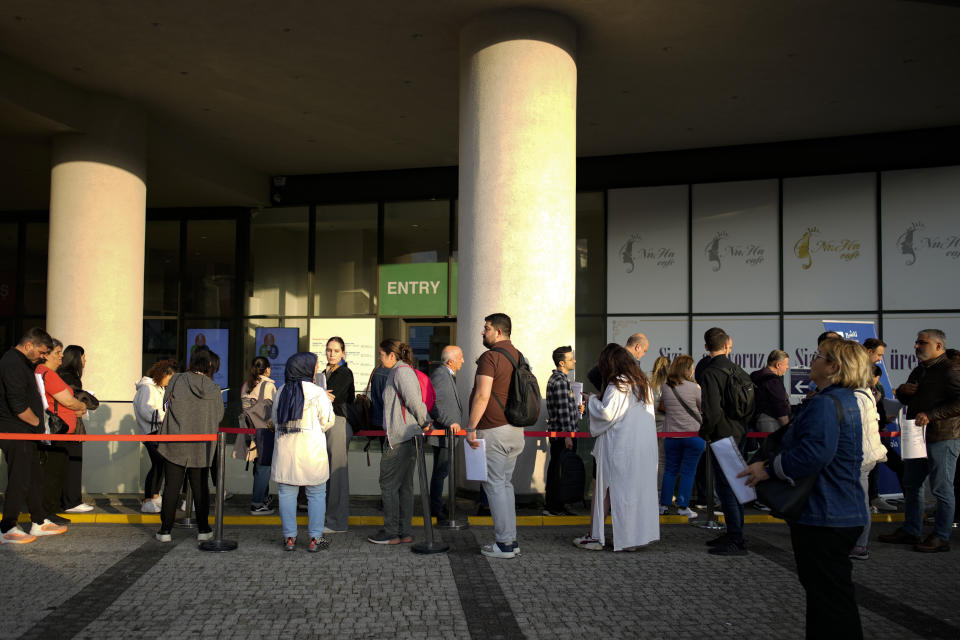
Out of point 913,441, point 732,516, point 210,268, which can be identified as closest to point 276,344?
point 210,268

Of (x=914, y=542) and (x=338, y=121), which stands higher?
(x=338, y=121)

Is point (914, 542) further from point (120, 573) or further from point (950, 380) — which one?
point (120, 573)

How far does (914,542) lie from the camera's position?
7402 mm

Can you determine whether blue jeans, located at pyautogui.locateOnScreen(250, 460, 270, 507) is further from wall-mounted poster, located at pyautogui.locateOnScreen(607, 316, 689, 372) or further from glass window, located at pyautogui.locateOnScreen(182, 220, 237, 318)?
glass window, located at pyautogui.locateOnScreen(182, 220, 237, 318)

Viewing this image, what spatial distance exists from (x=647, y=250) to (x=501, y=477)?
1075 centimetres

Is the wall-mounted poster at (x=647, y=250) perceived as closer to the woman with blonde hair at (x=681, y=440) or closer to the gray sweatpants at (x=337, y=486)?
the woman with blonde hair at (x=681, y=440)

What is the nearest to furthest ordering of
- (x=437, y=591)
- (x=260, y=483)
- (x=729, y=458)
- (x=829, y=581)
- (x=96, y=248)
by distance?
(x=829, y=581) → (x=729, y=458) → (x=437, y=591) → (x=260, y=483) → (x=96, y=248)

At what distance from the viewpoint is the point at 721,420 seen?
7.28 m

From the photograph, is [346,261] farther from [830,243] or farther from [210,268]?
[830,243]

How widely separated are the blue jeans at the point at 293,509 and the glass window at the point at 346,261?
38.2ft

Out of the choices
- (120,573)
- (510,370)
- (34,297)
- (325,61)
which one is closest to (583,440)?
(510,370)

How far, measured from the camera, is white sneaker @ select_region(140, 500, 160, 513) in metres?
9.10

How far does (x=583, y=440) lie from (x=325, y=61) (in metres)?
6.52

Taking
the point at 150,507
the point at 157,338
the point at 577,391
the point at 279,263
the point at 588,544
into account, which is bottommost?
the point at 150,507
